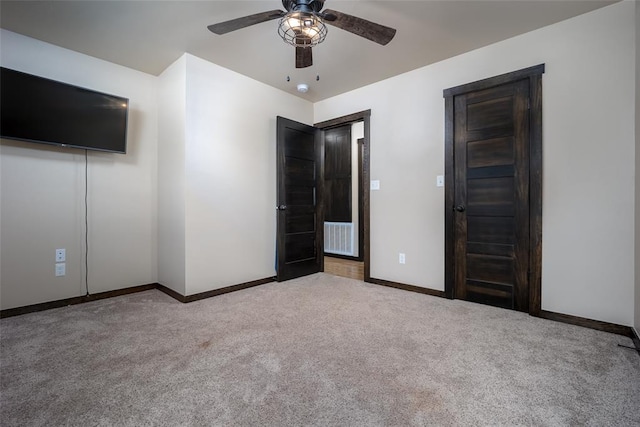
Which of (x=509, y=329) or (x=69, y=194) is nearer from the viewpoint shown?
(x=509, y=329)

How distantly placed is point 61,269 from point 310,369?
2.61 meters

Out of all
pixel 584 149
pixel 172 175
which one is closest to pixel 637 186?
pixel 584 149

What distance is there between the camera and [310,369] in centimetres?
160

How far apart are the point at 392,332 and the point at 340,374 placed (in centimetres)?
68

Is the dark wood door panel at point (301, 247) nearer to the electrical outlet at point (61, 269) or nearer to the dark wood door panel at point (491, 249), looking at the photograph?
the dark wood door panel at point (491, 249)

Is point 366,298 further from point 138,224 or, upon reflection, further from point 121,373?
point 138,224

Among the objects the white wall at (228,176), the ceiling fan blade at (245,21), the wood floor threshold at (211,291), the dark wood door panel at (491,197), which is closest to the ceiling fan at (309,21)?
the ceiling fan blade at (245,21)

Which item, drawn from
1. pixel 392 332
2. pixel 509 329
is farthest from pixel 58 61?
pixel 509 329

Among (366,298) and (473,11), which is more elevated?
(473,11)

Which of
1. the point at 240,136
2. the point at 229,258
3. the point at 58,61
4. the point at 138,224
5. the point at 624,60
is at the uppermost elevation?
the point at 58,61

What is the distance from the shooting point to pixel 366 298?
2887mm

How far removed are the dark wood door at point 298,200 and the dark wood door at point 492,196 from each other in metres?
1.81

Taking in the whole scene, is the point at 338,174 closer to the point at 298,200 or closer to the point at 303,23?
the point at 298,200

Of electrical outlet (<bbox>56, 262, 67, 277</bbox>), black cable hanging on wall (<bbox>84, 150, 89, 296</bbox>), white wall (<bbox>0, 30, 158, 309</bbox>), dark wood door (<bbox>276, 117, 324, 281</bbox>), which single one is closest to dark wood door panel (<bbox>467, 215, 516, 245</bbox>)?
dark wood door (<bbox>276, 117, 324, 281</bbox>)
